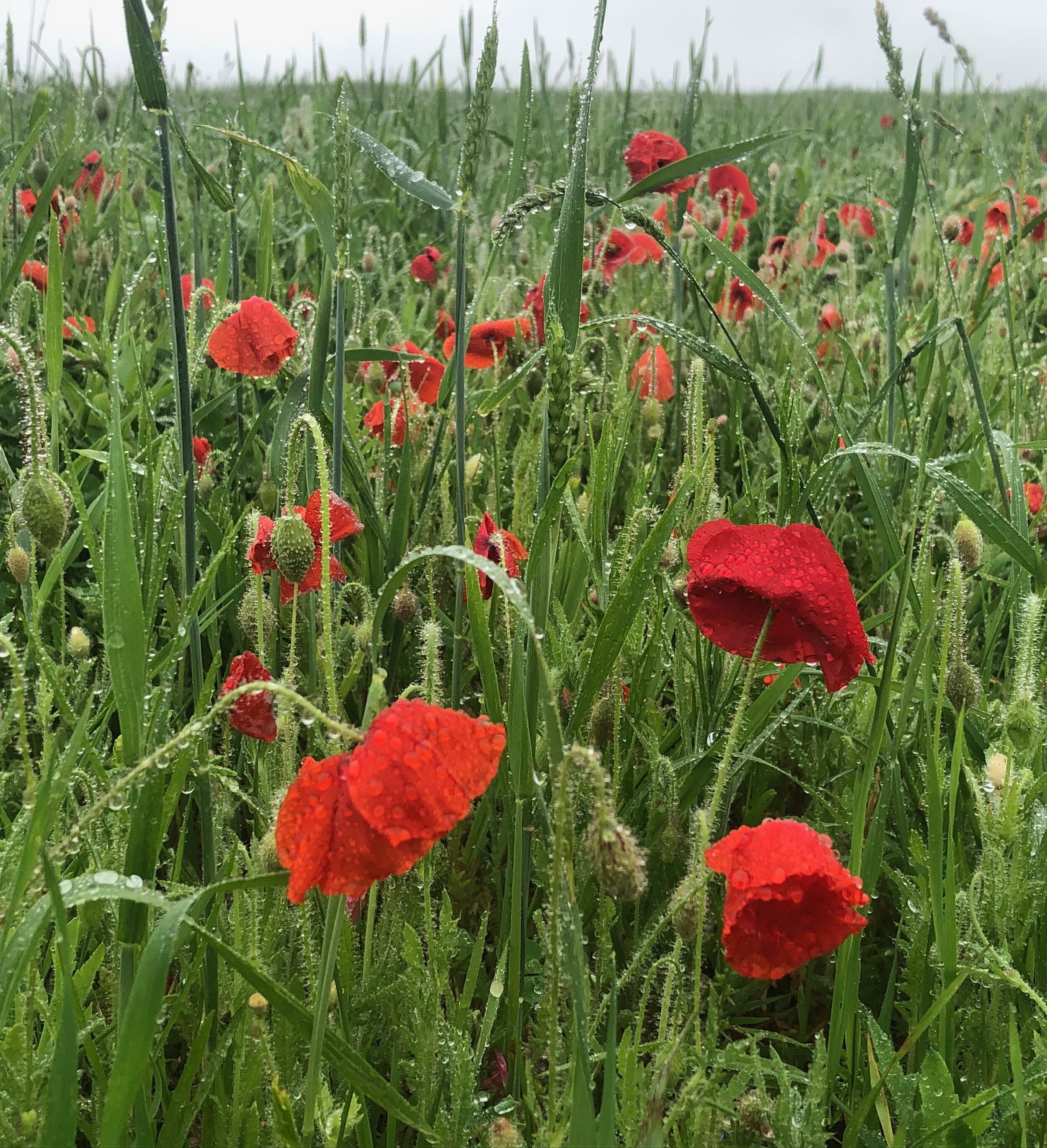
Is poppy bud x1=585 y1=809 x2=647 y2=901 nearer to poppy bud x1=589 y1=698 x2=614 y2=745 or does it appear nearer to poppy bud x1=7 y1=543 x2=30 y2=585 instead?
poppy bud x1=589 y1=698 x2=614 y2=745

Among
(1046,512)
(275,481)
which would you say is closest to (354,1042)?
(275,481)

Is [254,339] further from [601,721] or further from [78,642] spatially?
[601,721]

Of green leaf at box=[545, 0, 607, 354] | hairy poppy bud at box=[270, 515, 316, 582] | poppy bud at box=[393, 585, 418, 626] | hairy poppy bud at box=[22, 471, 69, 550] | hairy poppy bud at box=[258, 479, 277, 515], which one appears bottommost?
poppy bud at box=[393, 585, 418, 626]

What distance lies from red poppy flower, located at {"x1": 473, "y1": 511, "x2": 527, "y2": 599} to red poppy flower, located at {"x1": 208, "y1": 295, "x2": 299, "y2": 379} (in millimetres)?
427

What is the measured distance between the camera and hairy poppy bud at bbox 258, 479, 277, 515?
1521 mm

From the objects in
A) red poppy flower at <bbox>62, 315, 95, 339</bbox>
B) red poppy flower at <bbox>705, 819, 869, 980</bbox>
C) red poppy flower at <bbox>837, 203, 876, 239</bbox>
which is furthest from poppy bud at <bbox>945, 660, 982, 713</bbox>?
red poppy flower at <bbox>837, 203, 876, 239</bbox>

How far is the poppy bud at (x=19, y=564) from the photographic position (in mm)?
1035

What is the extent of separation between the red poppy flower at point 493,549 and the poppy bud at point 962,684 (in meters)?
0.46

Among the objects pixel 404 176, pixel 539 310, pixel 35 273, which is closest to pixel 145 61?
pixel 404 176

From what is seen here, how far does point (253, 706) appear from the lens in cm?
102

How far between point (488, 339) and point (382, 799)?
1.50 m

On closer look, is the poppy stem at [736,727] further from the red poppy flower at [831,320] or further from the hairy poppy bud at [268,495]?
the red poppy flower at [831,320]

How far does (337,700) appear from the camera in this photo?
34.6 inches

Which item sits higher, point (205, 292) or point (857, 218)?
point (857, 218)
